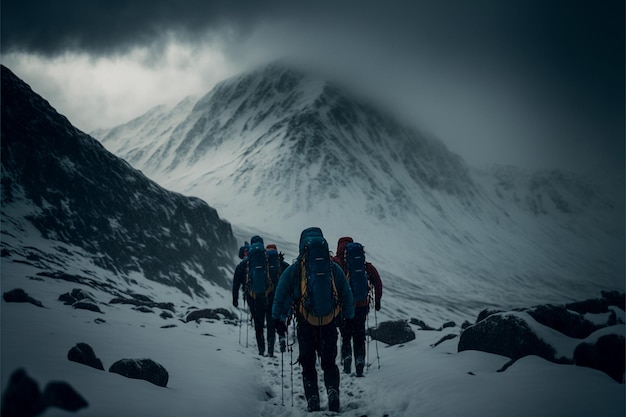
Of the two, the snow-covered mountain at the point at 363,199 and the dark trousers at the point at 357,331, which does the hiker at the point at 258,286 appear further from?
the snow-covered mountain at the point at 363,199

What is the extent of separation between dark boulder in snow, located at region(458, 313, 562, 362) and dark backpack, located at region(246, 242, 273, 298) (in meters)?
6.08

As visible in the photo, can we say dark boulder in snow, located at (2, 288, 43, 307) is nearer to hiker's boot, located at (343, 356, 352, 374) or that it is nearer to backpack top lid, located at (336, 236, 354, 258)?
backpack top lid, located at (336, 236, 354, 258)

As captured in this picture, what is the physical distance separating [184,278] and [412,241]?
4093 inches

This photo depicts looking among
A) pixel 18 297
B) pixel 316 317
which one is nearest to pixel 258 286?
pixel 316 317

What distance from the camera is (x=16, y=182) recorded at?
26531 millimetres

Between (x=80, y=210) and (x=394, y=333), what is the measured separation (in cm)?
2872

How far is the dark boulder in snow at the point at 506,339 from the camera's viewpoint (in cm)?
815

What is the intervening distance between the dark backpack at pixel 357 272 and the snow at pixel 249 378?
2090mm

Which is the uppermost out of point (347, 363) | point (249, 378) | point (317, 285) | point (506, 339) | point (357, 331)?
point (317, 285)

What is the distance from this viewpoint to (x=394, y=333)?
13984 mm

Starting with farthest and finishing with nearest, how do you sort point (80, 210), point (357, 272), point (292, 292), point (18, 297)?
point (80, 210)
point (18, 297)
point (357, 272)
point (292, 292)

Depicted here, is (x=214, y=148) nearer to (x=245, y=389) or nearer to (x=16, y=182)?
(x=16, y=182)

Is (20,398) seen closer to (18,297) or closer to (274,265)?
(274,265)

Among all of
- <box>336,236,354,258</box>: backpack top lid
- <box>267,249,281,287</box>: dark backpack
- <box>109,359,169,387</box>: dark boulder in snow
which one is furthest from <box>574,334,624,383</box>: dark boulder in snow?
<box>267,249,281,287</box>: dark backpack
